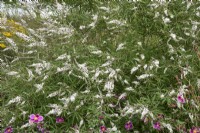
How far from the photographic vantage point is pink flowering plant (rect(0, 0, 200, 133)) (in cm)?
425

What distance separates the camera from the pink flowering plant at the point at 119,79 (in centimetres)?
425

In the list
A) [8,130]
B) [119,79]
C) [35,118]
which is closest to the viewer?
[35,118]

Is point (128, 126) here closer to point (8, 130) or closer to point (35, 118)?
point (35, 118)

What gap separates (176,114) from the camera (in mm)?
4398

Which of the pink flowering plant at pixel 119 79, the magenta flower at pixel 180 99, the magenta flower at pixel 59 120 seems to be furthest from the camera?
the magenta flower at pixel 59 120

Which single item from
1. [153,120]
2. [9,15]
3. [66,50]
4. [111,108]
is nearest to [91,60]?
[66,50]

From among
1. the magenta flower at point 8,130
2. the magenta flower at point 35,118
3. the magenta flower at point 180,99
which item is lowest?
the magenta flower at point 8,130

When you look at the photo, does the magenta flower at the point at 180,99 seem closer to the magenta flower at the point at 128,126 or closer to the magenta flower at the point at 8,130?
the magenta flower at the point at 128,126

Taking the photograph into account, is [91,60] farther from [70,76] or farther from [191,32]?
[191,32]

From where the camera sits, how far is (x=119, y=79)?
466cm

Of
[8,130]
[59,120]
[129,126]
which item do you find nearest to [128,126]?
[129,126]

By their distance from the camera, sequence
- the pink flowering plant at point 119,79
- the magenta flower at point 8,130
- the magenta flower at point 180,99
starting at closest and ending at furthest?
the magenta flower at point 180,99 < the pink flowering plant at point 119,79 < the magenta flower at point 8,130

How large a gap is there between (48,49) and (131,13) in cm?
112

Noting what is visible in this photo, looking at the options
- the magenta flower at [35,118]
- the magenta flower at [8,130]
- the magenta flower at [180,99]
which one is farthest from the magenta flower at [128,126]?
the magenta flower at [8,130]
